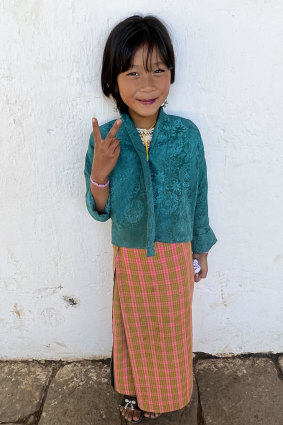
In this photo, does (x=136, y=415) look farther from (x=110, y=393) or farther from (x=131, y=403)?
(x=110, y=393)

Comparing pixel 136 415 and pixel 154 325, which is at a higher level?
pixel 154 325

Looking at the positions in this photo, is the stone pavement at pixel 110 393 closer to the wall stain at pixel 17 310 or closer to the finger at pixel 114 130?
the wall stain at pixel 17 310

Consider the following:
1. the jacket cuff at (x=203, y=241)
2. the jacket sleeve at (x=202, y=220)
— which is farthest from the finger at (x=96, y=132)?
the jacket cuff at (x=203, y=241)

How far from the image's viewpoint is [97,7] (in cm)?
131

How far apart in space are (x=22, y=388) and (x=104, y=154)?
130 centimetres

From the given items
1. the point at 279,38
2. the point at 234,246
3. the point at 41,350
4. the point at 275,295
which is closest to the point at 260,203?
the point at 234,246

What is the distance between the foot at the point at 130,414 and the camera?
1.70 metres

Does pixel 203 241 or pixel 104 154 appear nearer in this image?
pixel 104 154

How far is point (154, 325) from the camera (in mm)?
1549

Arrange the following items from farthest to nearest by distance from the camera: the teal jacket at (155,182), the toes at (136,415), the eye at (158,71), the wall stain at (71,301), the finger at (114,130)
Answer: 1. the wall stain at (71,301)
2. the toes at (136,415)
3. the teal jacket at (155,182)
4. the eye at (158,71)
5. the finger at (114,130)

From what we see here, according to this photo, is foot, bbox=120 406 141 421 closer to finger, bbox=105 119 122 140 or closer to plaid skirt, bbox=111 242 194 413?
plaid skirt, bbox=111 242 194 413

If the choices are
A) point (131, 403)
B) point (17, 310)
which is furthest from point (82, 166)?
point (131, 403)

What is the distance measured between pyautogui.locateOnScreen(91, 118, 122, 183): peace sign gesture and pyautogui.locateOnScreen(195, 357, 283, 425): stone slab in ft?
3.85

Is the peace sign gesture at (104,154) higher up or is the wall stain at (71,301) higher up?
Result: the peace sign gesture at (104,154)
